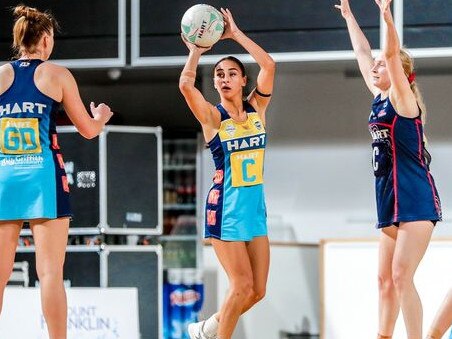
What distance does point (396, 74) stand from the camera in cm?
431

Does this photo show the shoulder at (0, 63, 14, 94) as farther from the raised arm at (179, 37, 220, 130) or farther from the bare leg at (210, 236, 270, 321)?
the bare leg at (210, 236, 270, 321)

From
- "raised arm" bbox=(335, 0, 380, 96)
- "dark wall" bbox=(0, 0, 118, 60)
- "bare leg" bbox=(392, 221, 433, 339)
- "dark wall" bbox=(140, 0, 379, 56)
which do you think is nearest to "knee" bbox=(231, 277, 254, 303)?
"bare leg" bbox=(392, 221, 433, 339)

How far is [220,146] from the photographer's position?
15.8 ft

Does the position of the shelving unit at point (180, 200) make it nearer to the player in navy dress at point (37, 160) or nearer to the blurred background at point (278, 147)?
the blurred background at point (278, 147)

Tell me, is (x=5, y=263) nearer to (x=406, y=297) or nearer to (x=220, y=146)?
(x=220, y=146)

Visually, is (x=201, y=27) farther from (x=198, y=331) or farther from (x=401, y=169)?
(x=198, y=331)

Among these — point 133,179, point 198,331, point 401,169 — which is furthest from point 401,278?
point 133,179

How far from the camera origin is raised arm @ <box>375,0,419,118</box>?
4273 millimetres

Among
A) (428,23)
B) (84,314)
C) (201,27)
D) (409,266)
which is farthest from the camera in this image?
(428,23)

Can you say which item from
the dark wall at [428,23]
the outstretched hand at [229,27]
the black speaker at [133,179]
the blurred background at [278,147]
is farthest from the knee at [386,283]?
the black speaker at [133,179]

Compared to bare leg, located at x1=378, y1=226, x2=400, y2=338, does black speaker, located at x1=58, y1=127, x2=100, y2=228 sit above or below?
above

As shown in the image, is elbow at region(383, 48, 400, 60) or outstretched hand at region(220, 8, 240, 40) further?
outstretched hand at region(220, 8, 240, 40)

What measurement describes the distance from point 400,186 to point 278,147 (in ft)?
9.86

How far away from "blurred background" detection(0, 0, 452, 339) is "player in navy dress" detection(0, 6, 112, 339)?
9.19 feet
